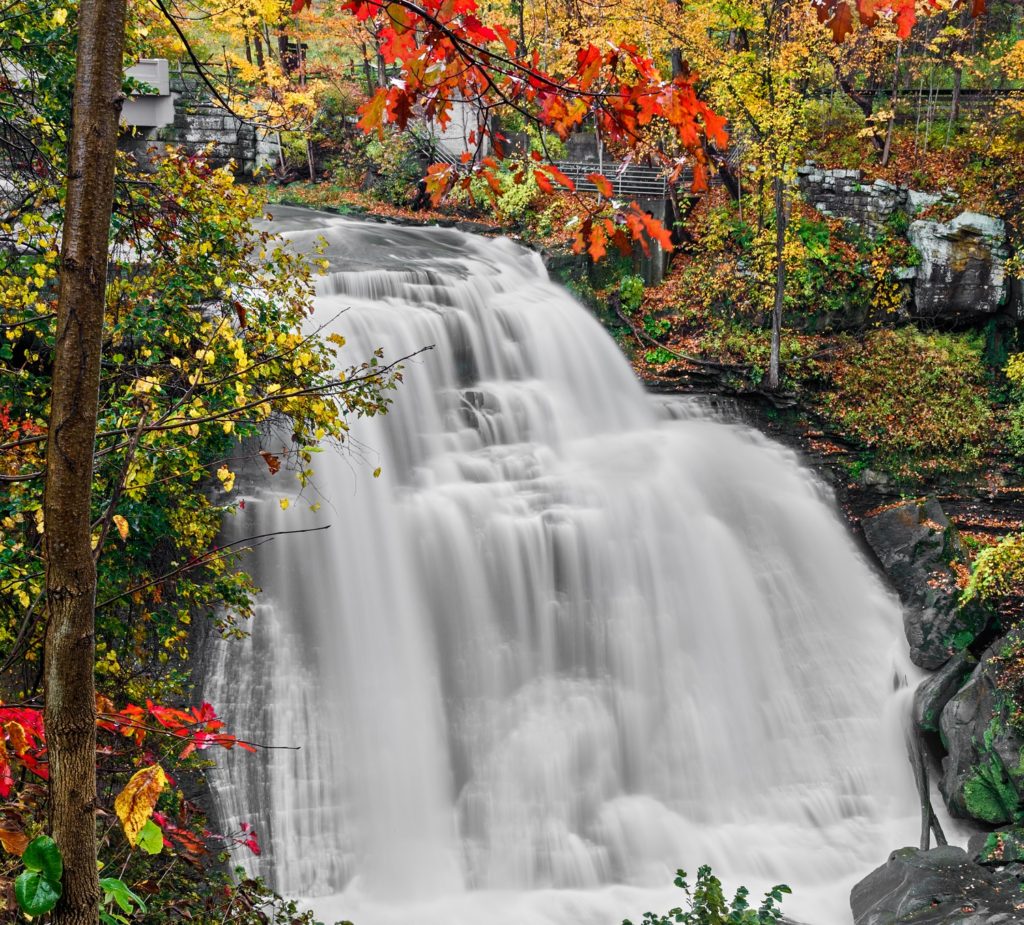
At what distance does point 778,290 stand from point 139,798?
15.4 m

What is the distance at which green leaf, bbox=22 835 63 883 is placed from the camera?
75.6 inches

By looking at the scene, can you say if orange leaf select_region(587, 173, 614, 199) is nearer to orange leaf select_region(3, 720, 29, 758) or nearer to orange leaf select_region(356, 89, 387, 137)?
orange leaf select_region(356, 89, 387, 137)

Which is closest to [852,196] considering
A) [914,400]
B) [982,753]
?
[914,400]

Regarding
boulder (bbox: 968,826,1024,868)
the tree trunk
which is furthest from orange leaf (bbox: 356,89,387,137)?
the tree trunk

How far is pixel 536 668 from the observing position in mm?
10641

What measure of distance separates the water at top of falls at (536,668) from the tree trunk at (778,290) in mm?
2579

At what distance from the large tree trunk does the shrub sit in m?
14.9

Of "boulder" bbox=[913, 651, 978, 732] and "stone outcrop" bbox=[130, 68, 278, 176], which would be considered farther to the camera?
"stone outcrop" bbox=[130, 68, 278, 176]

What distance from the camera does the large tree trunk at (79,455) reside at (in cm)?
188

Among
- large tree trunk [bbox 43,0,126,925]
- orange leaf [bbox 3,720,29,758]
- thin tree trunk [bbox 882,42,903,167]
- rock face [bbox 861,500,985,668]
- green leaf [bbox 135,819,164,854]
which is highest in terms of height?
thin tree trunk [bbox 882,42,903,167]

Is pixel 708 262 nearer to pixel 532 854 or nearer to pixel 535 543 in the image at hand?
pixel 535 543

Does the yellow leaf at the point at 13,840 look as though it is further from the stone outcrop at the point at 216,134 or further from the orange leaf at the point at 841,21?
the stone outcrop at the point at 216,134

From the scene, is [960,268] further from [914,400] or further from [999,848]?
[999,848]

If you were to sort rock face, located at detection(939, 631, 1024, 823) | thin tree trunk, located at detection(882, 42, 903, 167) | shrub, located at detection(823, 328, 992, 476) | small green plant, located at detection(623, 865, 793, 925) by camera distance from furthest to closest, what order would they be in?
thin tree trunk, located at detection(882, 42, 903, 167) < shrub, located at detection(823, 328, 992, 476) < rock face, located at detection(939, 631, 1024, 823) < small green plant, located at detection(623, 865, 793, 925)
